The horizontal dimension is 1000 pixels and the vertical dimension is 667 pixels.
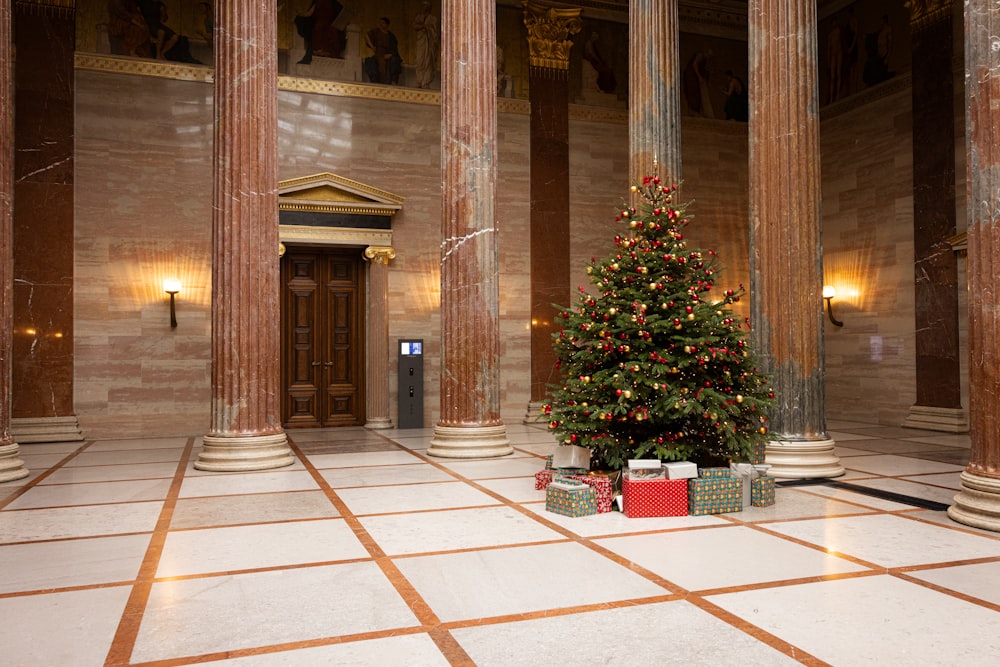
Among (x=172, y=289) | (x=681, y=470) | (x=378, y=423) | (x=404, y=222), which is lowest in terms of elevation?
(x=378, y=423)

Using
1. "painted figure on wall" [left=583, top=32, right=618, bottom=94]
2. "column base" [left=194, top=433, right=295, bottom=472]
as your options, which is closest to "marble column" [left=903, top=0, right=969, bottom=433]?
"painted figure on wall" [left=583, top=32, right=618, bottom=94]

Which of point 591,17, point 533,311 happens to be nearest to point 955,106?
point 591,17

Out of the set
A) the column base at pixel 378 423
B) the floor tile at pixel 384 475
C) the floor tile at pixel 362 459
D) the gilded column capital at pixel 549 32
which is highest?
the gilded column capital at pixel 549 32

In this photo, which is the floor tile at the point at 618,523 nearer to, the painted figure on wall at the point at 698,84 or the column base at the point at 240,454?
the column base at the point at 240,454

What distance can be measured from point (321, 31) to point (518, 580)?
12.8m

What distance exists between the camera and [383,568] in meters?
5.15

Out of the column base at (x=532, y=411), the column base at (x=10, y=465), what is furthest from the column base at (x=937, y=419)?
the column base at (x=10, y=465)

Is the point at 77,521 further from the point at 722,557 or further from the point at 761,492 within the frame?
the point at 761,492

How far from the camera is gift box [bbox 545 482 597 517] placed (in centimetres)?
670

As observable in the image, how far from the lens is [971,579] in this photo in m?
4.83

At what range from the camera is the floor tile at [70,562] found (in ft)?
16.1

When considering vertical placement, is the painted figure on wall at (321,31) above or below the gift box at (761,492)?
above

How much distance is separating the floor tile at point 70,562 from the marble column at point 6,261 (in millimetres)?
3579

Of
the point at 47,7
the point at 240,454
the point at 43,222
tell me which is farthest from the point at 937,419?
the point at 47,7
